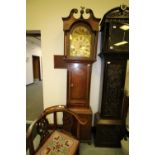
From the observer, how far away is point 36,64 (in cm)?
799

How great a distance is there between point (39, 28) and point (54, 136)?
1.74 meters

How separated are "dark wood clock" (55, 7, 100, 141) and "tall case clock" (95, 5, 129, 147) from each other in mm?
162

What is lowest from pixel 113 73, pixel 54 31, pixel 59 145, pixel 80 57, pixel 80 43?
pixel 59 145

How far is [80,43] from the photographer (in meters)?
2.01

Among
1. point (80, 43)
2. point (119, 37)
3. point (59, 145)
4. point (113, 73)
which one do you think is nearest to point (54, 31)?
point (80, 43)

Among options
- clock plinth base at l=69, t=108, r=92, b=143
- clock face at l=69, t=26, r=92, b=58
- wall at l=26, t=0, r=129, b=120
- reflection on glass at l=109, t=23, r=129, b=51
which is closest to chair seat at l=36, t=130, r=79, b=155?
clock plinth base at l=69, t=108, r=92, b=143

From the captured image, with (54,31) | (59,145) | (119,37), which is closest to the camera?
(59,145)

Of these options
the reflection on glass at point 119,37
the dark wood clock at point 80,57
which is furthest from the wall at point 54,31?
the reflection on glass at point 119,37

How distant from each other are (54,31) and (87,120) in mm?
1578

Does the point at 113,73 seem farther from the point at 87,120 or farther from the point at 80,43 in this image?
the point at 87,120

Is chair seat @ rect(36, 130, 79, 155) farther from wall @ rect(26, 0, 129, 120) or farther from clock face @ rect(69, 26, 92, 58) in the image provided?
clock face @ rect(69, 26, 92, 58)
